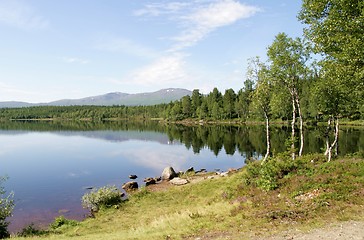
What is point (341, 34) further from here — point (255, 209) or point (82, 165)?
point (82, 165)

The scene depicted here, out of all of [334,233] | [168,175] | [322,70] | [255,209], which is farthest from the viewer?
[168,175]

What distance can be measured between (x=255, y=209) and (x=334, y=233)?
A: 680 centimetres

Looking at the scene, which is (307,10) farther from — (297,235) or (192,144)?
(192,144)

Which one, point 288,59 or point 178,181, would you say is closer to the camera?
point 288,59

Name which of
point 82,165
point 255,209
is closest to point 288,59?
point 255,209

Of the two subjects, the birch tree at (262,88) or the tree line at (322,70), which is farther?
the birch tree at (262,88)

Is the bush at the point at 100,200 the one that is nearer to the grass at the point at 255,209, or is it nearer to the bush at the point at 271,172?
the grass at the point at 255,209

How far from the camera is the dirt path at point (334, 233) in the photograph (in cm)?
1346

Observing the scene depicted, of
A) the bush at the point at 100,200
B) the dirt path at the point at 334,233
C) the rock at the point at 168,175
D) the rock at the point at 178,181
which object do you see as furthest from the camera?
the rock at the point at 168,175

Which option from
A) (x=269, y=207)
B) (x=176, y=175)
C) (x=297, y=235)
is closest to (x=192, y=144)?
(x=176, y=175)

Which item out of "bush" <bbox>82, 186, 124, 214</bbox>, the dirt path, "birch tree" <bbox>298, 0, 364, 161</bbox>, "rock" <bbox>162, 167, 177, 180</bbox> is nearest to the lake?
"bush" <bbox>82, 186, 124, 214</bbox>

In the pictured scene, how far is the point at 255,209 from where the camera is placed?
66.7 ft

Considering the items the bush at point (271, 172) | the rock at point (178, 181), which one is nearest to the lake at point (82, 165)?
the rock at point (178, 181)

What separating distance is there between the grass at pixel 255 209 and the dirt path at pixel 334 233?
743 millimetres
